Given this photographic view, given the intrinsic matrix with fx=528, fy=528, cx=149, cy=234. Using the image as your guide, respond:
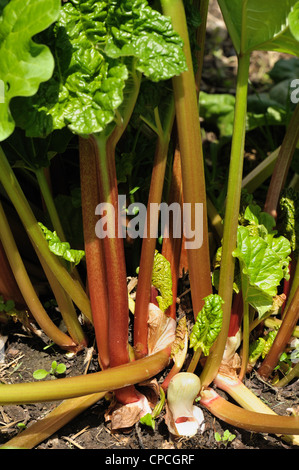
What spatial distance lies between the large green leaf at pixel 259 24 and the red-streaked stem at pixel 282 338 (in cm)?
58

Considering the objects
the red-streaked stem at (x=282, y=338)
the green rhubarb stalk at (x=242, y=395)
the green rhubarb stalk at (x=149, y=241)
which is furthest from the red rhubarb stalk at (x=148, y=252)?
the red-streaked stem at (x=282, y=338)

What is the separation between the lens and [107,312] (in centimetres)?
133

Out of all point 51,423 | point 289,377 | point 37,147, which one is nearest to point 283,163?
point 289,377

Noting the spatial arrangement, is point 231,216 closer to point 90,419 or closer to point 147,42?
point 147,42

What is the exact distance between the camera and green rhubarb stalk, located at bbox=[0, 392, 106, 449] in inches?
47.7

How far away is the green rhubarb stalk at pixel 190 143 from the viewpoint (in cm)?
106

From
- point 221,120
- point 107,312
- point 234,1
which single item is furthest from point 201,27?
point 221,120

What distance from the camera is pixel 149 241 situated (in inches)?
49.6

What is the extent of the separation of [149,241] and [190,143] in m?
0.26

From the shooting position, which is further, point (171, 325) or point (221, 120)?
point (221, 120)

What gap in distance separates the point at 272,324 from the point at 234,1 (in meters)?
0.85

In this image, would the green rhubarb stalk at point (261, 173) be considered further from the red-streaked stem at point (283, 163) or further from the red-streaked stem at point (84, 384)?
the red-streaked stem at point (84, 384)
